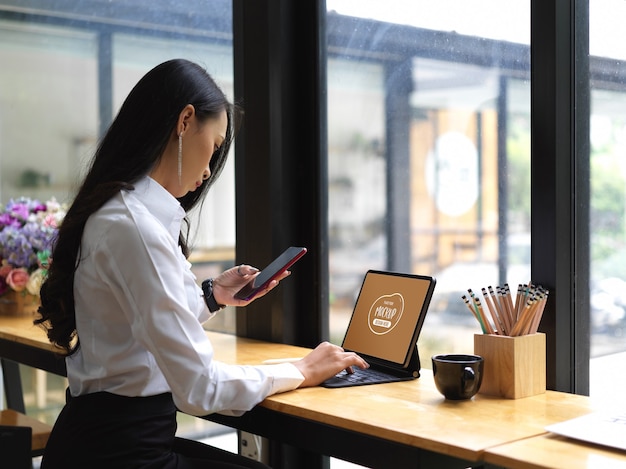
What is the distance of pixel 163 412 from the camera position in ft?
5.37

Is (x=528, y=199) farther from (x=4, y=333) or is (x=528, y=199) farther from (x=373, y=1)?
(x=4, y=333)

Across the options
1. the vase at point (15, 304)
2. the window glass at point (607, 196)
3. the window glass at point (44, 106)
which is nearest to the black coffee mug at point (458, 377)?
the window glass at point (607, 196)

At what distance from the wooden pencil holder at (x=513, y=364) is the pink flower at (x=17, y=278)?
6.66 ft

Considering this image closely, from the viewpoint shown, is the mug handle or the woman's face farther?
the woman's face

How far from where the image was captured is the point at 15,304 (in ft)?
10.2

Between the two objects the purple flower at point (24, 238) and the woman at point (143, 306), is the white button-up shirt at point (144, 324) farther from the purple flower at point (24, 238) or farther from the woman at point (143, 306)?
the purple flower at point (24, 238)

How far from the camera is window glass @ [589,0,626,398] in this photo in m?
1.70

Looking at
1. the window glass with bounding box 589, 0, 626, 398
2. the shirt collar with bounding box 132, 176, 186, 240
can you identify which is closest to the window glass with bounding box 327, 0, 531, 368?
the window glass with bounding box 589, 0, 626, 398

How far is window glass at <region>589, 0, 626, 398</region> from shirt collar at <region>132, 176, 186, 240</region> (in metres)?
0.92

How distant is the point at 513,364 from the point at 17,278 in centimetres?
214

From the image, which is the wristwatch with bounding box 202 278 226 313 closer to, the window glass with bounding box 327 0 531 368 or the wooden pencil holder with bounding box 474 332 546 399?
the window glass with bounding box 327 0 531 368

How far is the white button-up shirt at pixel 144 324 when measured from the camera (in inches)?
58.5

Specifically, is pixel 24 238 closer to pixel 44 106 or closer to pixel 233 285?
pixel 44 106

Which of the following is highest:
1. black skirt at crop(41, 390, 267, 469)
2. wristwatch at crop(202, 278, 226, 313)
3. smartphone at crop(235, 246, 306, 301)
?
smartphone at crop(235, 246, 306, 301)
